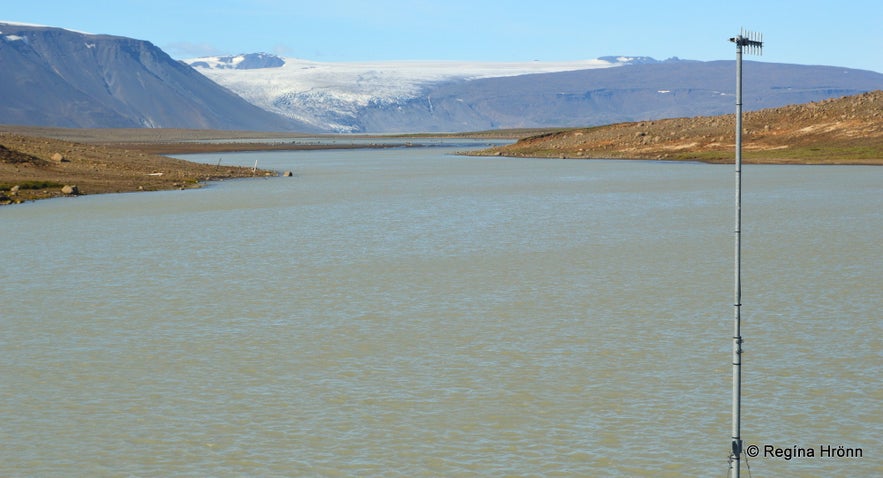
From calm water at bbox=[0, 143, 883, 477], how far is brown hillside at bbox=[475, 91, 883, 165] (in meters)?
42.0

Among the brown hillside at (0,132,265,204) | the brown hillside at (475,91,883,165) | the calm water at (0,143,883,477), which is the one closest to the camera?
the calm water at (0,143,883,477)

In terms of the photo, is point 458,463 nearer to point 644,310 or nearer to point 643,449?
point 643,449

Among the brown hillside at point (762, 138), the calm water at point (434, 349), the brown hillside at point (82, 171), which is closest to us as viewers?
the calm water at point (434, 349)

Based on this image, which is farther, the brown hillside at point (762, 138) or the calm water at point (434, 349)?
the brown hillside at point (762, 138)

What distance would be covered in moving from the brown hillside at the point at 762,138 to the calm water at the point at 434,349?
4204cm

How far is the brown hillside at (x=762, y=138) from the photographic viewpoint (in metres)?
72.2

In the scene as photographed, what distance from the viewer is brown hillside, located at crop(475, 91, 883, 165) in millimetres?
72188

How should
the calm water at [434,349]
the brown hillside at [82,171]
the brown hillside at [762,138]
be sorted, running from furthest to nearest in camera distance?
1. the brown hillside at [762,138]
2. the brown hillside at [82,171]
3. the calm water at [434,349]

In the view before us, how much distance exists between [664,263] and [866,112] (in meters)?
59.2

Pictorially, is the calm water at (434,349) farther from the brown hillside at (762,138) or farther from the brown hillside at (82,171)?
the brown hillside at (762,138)

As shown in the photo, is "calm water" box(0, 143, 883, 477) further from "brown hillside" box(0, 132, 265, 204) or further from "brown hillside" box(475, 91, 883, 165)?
"brown hillside" box(475, 91, 883, 165)

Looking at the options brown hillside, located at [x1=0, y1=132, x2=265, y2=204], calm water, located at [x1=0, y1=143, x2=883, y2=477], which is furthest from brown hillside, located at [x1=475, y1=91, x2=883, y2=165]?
calm water, located at [x1=0, y1=143, x2=883, y2=477]

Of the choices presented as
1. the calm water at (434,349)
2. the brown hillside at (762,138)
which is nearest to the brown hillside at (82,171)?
the calm water at (434,349)

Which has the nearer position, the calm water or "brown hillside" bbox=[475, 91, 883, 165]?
the calm water
